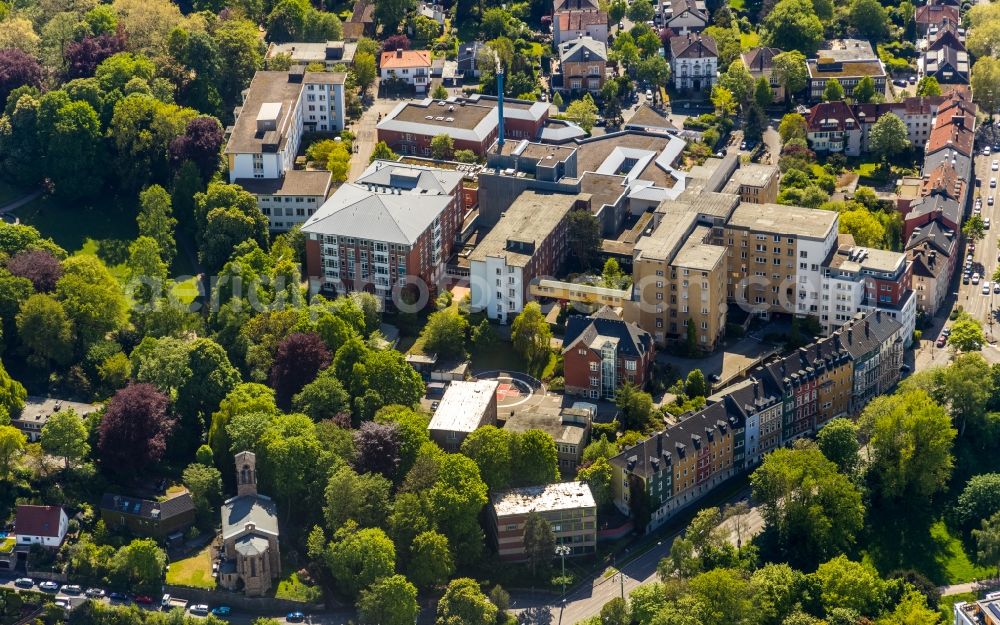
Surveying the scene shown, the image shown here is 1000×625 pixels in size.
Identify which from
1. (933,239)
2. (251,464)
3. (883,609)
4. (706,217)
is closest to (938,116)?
(933,239)

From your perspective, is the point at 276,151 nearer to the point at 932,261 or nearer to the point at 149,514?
the point at 149,514

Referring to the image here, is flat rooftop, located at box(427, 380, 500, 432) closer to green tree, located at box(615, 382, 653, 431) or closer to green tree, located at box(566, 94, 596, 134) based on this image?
green tree, located at box(615, 382, 653, 431)

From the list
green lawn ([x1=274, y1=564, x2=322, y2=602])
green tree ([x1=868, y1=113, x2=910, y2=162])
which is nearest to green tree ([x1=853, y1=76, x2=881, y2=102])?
green tree ([x1=868, y1=113, x2=910, y2=162])

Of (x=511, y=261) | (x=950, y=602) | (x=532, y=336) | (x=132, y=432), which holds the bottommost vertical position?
(x=950, y=602)

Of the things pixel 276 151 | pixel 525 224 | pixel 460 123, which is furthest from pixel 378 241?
pixel 460 123

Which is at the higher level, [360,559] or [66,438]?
[66,438]

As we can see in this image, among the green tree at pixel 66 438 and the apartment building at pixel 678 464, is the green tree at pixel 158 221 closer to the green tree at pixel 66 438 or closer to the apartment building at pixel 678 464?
the green tree at pixel 66 438

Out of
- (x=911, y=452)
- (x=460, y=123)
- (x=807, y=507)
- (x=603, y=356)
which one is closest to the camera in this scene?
(x=807, y=507)

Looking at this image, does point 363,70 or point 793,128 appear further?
point 363,70

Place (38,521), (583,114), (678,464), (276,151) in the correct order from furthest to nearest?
(583,114) < (276,151) < (678,464) < (38,521)
